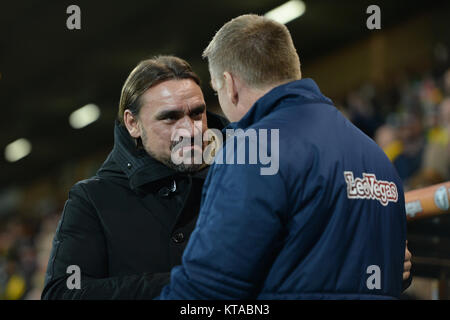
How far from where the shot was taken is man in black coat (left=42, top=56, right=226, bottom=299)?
68.1 inches

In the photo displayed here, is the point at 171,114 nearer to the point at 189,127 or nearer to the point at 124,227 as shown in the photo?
the point at 189,127

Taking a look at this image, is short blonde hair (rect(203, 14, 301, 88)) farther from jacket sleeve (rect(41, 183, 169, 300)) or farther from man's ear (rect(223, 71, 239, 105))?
jacket sleeve (rect(41, 183, 169, 300))

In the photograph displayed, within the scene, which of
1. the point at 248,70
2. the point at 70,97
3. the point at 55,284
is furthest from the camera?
the point at 70,97

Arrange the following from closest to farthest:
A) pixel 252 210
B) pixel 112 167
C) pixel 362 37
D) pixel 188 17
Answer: pixel 252 210 → pixel 112 167 → pixel 188 17 → pixel 362 37

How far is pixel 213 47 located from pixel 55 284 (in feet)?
2.69

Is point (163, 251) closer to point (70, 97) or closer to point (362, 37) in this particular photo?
point (362, 37)

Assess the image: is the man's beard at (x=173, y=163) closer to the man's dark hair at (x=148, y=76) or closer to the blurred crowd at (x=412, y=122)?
the man's dark hair at (x=148, y=76)

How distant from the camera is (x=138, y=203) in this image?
1.90 m

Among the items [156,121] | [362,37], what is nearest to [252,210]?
[156,121]

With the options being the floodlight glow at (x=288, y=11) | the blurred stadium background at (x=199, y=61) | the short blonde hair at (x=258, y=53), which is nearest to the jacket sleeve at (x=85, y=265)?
the short blonde hair at (x=258, y=53)

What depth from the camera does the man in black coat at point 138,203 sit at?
1.73 m

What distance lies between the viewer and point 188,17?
787 centimetres

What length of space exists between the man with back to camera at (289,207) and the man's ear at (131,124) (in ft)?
2.25
